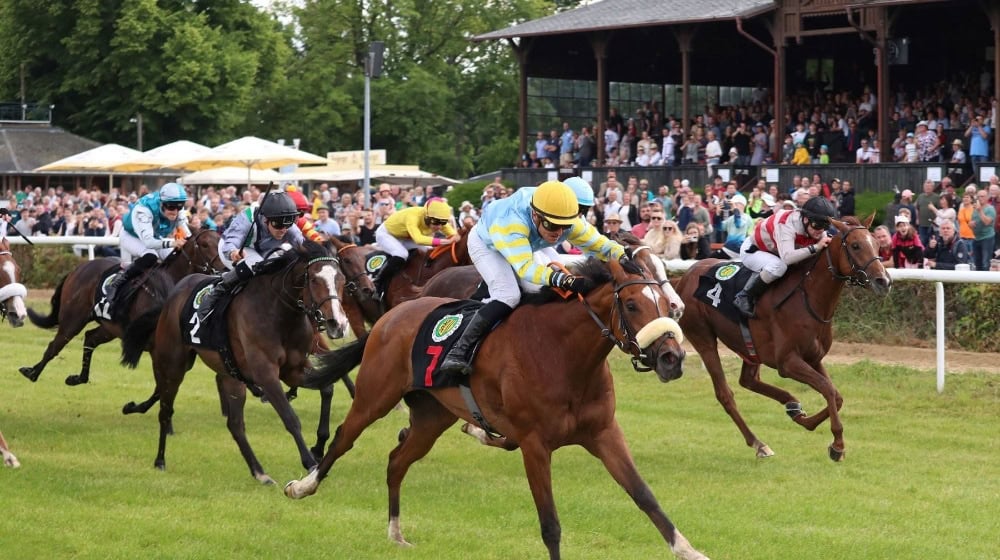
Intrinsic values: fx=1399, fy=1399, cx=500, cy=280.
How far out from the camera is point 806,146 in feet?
66.9

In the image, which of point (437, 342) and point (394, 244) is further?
point (394, 244)

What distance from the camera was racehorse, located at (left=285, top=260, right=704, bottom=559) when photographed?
220 inches

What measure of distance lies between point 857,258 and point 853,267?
0.22 feet

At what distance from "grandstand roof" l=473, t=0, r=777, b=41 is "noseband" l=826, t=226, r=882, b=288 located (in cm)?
1321

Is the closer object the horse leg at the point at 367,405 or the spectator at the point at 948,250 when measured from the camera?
the horse leg at the point at 367,405

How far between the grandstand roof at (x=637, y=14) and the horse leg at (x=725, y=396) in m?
12.6

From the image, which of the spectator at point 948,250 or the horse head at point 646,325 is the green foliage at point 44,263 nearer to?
the spectator at point 948,250

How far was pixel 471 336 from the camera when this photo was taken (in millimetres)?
6289

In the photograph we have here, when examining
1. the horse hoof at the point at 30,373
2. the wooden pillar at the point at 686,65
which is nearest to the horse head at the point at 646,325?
the horse hoof at the point at 30,373

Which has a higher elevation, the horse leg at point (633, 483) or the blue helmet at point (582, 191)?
the blue helmet at point (582, 191)

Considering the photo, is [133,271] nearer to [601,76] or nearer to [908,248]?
[908,248]

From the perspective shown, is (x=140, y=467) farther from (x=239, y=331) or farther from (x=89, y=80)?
(x=89, y=80)

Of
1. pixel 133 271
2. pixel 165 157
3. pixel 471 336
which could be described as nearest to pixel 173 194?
pixel 133 271

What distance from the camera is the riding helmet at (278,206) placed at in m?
8.88
